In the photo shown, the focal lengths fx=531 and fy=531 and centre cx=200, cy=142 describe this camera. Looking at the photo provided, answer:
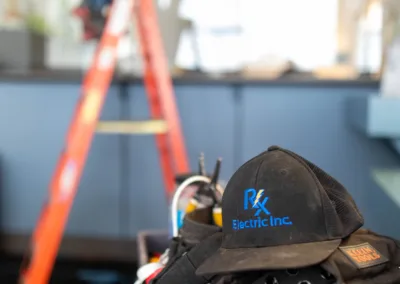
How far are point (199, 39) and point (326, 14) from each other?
0.75 metres

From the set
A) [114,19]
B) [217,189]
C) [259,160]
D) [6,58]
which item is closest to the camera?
[259,160]

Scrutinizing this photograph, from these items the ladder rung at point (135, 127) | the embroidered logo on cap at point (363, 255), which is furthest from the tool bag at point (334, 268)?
the ladder rung at point (135, 127)

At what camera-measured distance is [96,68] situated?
157 cm

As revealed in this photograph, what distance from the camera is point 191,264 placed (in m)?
0.76

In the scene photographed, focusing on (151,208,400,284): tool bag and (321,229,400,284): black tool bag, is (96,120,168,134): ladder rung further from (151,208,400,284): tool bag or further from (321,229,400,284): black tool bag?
(321,229,400,284): black tool bag

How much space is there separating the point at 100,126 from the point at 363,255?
3.96 ft

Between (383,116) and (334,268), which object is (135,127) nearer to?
(383,116)

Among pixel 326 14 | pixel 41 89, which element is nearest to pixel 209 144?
pixel 41 89

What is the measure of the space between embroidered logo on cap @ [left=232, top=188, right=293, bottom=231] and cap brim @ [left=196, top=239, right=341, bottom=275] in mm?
29

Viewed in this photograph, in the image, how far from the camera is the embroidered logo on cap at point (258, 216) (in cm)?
65

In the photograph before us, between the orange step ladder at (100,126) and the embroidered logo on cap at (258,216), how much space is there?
892 millimetres

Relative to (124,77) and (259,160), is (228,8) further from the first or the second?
(259,160)

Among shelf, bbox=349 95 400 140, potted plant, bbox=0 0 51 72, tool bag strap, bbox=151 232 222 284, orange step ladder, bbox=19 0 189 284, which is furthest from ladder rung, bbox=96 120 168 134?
tool bag strap, bbox=151 232 222 284

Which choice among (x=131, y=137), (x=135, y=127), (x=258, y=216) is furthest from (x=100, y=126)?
(x=258, y=216)
